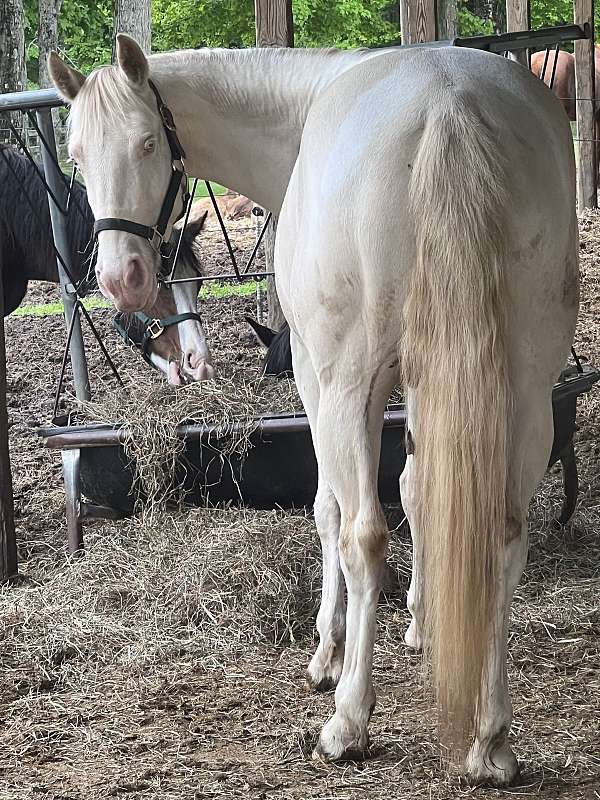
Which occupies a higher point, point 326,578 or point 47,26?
point 47,26

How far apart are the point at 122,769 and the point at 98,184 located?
1542mm

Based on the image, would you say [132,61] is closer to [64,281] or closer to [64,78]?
[64,78]

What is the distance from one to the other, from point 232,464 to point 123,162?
1.25m

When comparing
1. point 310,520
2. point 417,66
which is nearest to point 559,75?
point 310,520

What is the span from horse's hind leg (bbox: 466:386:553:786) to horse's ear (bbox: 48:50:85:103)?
1.60m

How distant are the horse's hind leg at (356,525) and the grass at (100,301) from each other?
5.77 metres

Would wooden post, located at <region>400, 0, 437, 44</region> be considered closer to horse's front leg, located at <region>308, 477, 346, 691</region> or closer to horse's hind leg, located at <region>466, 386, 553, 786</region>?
horse's front leg, located at <region>308, 477, 346, 691</region>

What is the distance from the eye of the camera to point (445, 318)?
1.96 metres

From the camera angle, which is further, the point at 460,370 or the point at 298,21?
the point at 298,21

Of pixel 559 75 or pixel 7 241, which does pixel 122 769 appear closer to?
pixel 7 241

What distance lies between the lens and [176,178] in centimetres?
275

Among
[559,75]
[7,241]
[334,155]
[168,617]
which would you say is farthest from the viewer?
[559,75]

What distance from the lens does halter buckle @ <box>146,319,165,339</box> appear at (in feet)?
13.6

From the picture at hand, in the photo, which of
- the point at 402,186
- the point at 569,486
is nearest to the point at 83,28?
the point at 569,486
